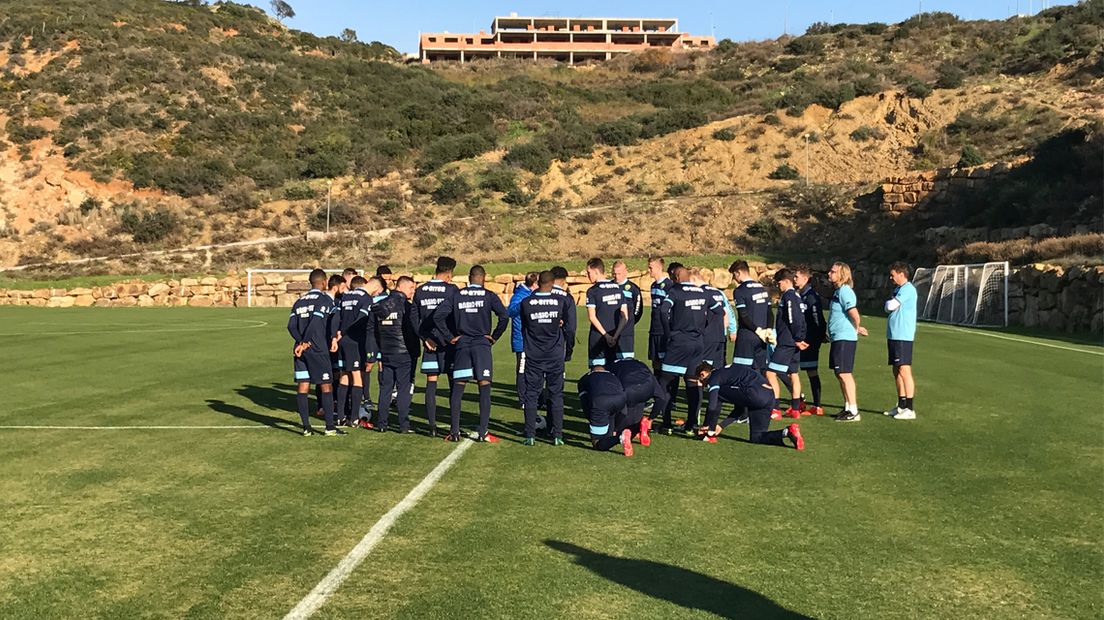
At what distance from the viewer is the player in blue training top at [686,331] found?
10.3 m

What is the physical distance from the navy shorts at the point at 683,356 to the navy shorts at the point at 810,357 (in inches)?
89.9

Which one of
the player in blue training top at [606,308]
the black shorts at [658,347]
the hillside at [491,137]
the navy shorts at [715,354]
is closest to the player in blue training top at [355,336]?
the player in blue training top at [606,308]

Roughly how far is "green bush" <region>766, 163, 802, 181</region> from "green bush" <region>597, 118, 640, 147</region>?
408 inches

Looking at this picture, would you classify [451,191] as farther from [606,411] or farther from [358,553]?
[358,553]

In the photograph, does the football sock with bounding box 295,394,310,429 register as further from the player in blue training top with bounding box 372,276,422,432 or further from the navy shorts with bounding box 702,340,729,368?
the navy shorts with bounding box 702,340,729,368

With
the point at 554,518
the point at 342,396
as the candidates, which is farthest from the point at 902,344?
the point at 342,396

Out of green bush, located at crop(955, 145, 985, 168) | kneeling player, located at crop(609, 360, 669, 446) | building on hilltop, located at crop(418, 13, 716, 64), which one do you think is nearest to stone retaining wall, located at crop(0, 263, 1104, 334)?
green bush, located at crop(955, 145, 985, 168)

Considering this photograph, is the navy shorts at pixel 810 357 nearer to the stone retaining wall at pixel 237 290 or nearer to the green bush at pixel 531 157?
the stone retaining wall at pixel 237 290

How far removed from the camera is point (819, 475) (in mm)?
8352

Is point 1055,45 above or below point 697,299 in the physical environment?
above

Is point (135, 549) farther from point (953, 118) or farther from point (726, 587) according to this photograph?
point (953, 118)

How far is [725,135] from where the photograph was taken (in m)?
58.5

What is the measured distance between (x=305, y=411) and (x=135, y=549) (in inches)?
174

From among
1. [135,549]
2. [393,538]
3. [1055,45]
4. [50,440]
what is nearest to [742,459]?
[393,538]
